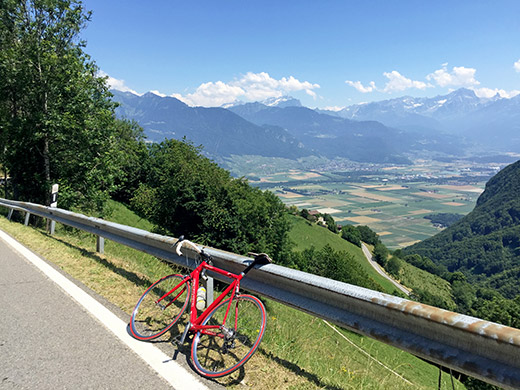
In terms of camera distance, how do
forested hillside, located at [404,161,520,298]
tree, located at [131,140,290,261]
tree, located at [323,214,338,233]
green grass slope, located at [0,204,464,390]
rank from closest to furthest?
1. green grass slope, located at [0,204,464,390]
2. tree, located at [131,140,290,261]
3. tree, located at [323,214,338,233]
4. forested hillside, located at [404,161,520,298]

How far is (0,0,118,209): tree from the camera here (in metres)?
15.1

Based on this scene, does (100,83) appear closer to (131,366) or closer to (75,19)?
(75,19)

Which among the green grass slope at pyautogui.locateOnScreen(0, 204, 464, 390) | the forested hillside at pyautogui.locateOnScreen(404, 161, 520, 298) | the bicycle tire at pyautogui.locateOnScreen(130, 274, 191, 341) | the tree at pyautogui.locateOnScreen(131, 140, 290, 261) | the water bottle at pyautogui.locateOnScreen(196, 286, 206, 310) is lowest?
the forested hillside at pyautogui.locateOnScreen(404, 161, 520, 298)

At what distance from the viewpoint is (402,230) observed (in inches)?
6280

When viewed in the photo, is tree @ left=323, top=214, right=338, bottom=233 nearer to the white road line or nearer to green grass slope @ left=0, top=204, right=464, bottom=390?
green grass slope @ left=0, top=204, right=464, bottom=390

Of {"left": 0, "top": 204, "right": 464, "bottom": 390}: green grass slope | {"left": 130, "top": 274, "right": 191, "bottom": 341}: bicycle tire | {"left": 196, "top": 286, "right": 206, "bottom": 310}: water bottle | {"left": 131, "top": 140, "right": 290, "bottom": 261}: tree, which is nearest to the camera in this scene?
{"left": 0, "top": 204, "right": 464, "bottom": 390}: green grass slope

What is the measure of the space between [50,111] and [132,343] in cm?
1475

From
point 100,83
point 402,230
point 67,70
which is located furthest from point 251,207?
point 402,230

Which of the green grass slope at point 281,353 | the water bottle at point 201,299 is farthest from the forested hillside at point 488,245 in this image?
the water bottle at point 201,299

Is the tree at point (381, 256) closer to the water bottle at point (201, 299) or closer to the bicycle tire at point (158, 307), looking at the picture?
the bicycle tire at point (158, 307)

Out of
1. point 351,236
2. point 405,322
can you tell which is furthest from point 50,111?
point 351,236

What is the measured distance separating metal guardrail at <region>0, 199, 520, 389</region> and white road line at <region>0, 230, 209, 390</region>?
43.9 inches

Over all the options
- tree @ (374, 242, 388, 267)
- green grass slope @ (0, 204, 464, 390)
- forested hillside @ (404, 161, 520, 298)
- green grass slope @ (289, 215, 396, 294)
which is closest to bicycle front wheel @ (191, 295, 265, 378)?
green grass slope @ (0, 204, 464, 390)

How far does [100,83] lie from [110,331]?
16584 millimetres
